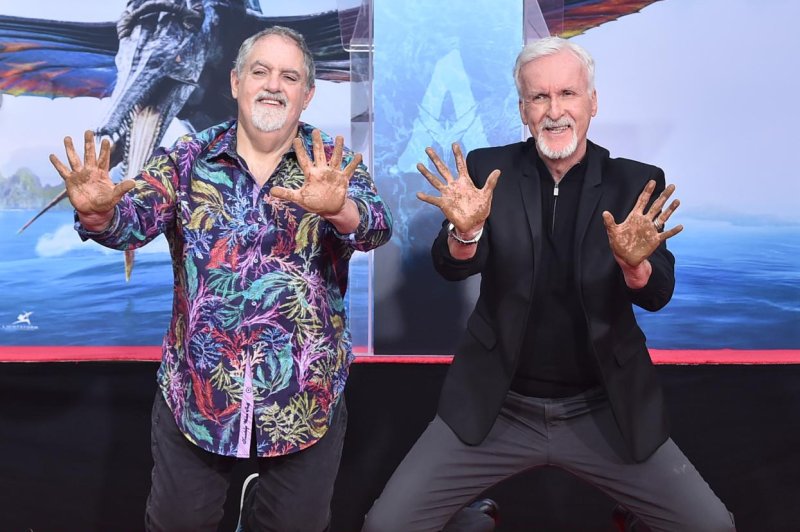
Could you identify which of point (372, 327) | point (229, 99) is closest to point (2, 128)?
point (229, 99)

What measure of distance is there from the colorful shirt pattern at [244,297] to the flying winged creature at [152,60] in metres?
2.40

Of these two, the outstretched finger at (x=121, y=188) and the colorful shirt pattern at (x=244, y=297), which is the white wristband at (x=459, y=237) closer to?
the colorful shirt pattern at (x=244, y=297)

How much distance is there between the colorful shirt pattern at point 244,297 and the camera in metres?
1.70

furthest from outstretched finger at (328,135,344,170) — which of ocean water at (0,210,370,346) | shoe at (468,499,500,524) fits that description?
ocean water at (0,210,370,346)

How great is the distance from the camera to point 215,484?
180cm

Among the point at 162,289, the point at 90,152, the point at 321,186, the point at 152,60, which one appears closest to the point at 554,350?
the point at 321,186

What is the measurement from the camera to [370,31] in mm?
2473

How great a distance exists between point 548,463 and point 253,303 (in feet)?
2.72

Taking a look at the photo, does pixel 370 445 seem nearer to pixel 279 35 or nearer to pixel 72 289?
pixel 279 35

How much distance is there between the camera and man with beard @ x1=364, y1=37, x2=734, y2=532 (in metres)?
1.75

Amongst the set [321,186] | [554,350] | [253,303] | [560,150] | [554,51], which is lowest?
[554,350]

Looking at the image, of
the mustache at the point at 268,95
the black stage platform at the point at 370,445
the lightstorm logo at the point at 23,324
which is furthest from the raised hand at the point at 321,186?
the lightstorm logo at the point at 23,324

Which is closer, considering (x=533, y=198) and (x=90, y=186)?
(x=90, y=186)

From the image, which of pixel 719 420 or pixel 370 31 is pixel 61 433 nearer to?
pixel 370 31
